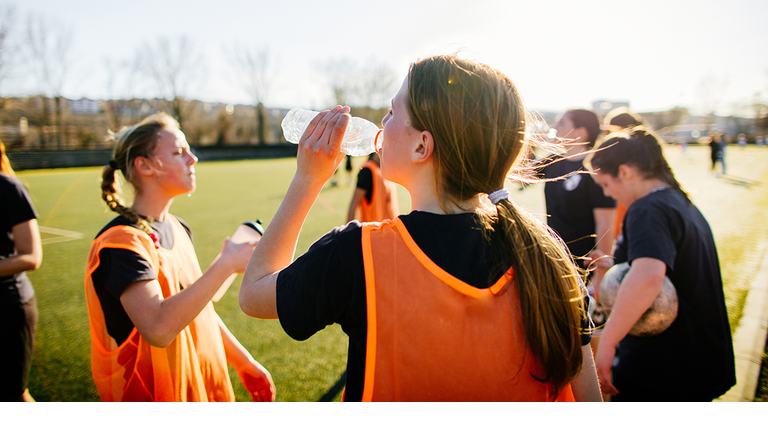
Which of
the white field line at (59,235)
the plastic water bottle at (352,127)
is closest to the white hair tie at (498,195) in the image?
the plastic water bottle at (352,127)

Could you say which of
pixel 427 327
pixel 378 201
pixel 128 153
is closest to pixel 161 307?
pixel 128 153

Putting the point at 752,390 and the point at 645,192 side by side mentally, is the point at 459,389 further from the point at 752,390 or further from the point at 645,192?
the point at 752,390

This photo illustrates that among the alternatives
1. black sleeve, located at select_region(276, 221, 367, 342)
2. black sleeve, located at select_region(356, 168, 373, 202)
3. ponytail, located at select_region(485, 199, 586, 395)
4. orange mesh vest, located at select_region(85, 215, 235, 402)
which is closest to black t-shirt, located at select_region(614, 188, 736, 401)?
ponytail, located at select_region(485, 199, 586, 395)

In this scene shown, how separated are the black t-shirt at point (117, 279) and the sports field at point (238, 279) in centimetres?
84

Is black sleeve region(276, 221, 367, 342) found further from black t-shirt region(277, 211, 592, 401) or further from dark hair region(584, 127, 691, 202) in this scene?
dark hair region(584, 127, 691, 202)

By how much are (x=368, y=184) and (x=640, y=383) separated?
3.14 metres

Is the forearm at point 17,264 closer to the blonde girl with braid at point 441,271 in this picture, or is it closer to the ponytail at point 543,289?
the blonde girl with braid at point 441,271

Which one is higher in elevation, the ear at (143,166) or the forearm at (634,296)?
the ear at (143,166)

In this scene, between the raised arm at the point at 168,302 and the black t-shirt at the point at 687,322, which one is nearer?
the raised arm at the point at 168,302

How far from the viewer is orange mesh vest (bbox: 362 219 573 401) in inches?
37.9

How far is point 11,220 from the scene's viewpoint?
102 inches

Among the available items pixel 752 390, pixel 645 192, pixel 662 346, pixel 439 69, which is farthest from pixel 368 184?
pixel 752 390

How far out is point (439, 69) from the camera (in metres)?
1.08

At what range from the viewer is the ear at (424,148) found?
1101 mm
